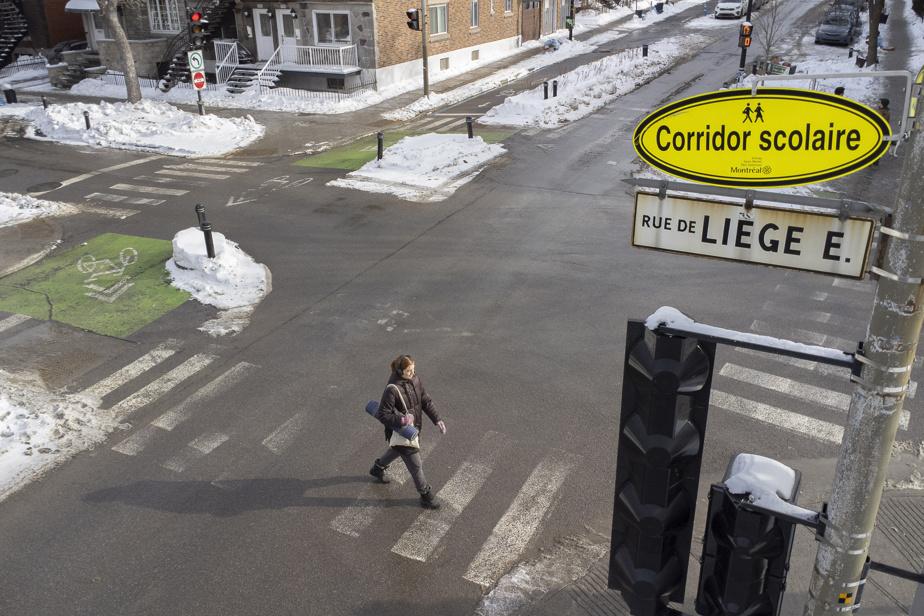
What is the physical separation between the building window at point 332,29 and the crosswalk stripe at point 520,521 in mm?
27504

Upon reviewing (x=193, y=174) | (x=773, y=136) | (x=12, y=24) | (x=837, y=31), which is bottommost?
(x=193, y=174)

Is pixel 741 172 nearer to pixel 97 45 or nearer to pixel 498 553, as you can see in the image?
pixel 498 553

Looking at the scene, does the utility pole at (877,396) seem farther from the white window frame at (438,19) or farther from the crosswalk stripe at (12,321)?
the white window frame at (438,19)

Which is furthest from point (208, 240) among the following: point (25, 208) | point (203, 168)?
point (203, 168)

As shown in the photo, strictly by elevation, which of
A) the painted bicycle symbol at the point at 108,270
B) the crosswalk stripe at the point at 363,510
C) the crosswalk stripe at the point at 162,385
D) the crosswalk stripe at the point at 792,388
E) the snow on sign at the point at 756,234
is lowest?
the crosswalk stripe at the point at 363,510

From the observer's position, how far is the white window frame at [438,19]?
111 ft

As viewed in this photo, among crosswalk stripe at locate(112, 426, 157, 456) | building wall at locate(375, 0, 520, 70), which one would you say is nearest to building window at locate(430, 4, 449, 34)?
building wall at locate(375, 0, 520, 70)

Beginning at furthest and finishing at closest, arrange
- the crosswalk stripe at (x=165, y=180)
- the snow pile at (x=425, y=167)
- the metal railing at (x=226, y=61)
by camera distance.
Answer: the metal railing at (x=226, y=61), the crosswalk stripe at (x=165, y=180), the snow pile at (x=425, y=167)

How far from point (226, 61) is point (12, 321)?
23.6 metres

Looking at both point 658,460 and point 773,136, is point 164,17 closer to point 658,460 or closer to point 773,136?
point 773,136

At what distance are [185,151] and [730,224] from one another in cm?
2199

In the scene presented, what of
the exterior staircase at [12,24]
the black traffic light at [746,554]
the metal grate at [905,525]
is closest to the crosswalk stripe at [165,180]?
the metal grate at [905,525]

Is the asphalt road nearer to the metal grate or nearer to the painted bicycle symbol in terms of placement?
the metal grate

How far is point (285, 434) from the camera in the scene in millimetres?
8789
